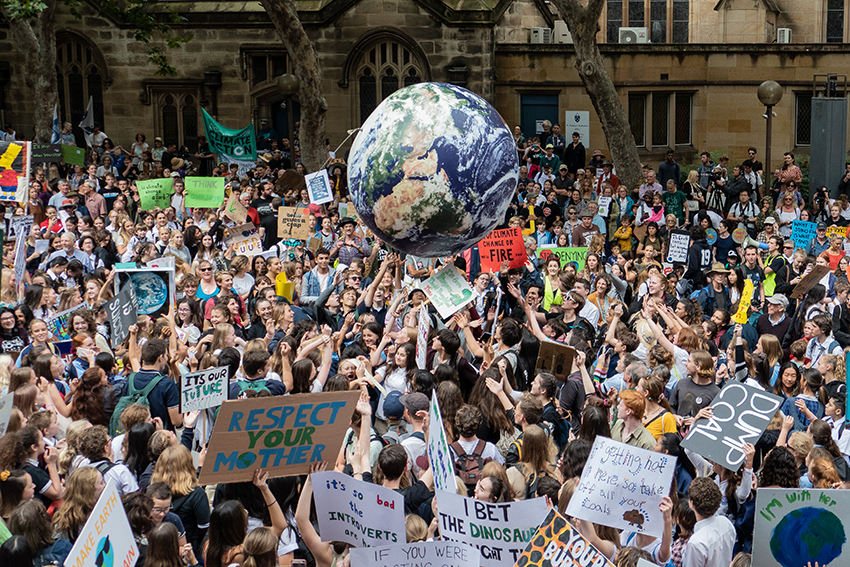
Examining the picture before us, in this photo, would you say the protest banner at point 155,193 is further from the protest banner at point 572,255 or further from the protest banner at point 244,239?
the protest banner at point 572,255

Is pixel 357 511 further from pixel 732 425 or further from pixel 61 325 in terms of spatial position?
pixel 61 325

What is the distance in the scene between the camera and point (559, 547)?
4.73 meters

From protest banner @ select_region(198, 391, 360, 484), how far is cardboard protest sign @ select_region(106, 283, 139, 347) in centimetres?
399

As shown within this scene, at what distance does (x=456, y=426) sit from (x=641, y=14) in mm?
25747

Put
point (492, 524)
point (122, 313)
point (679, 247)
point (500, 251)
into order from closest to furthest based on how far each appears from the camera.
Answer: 1. point (492, 524)
2. point (122, 313)
3. point (500, 251)
4. point (679, 247)

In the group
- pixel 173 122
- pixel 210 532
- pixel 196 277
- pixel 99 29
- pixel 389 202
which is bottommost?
pixel 210 532

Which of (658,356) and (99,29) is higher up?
(99,29)

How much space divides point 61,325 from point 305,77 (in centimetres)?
1150

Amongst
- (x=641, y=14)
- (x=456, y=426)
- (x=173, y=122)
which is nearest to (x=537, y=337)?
(x=456, y=426)

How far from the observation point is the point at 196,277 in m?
11.5

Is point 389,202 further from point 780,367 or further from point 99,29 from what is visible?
point 99,29

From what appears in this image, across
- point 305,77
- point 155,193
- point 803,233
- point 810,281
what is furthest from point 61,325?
point 305,77

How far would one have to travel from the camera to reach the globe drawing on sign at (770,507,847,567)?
16.6 feet

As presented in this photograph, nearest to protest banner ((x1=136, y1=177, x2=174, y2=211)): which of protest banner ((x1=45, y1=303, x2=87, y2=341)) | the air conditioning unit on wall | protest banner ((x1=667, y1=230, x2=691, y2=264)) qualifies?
protest banner ((x1=45, y1=303, x2=87, y2=341))
